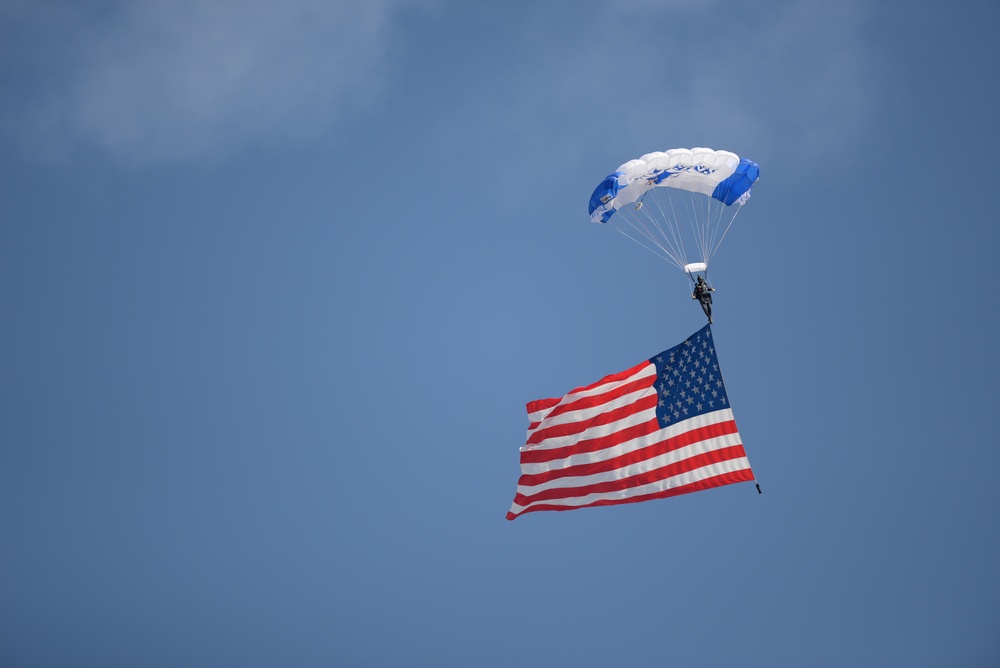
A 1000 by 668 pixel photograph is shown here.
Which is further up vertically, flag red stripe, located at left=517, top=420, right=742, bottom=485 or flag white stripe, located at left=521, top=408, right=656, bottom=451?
flag white stripe, located at left=521, top=408, right=656, bottom=451

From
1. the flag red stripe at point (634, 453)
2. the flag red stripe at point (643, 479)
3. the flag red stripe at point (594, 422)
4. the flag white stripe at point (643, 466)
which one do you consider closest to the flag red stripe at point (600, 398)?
the flag red stripe at point (594, 422)

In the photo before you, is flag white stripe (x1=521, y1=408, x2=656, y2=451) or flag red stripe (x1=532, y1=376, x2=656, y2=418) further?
flag red stripe (x1=532, y1=376, x2=656, y2=418)

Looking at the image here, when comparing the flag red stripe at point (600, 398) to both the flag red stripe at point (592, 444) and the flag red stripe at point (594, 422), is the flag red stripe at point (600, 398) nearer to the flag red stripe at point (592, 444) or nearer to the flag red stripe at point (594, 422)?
the flag red stripe at point (594, 422)

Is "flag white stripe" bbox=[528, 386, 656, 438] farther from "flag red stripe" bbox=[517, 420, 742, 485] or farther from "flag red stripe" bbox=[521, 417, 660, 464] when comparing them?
"flag red stripe" bbox=[517, 420, 742, 485]

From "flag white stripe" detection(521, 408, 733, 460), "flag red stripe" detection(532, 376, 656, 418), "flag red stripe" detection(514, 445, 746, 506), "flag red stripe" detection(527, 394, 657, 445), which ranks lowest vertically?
"flag red stripe" detection(514, 445, 746, 506)

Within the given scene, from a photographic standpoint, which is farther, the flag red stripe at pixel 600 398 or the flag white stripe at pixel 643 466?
the flag red stripe at pixel 600 398

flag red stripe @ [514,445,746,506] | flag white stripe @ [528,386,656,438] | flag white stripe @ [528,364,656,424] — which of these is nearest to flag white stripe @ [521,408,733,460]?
flag white stripe @ [528,386,656,438]

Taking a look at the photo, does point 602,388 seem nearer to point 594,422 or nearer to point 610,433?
point 594,422

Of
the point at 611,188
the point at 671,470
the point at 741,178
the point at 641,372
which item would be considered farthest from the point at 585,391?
the point at 741,178

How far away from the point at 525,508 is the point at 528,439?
1611 mm

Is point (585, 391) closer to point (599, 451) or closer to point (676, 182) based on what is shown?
point (599, 451)

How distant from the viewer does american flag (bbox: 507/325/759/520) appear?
20.9m

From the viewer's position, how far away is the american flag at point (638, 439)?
20922mm

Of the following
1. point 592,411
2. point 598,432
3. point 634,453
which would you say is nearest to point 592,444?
point 598,432
